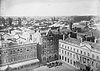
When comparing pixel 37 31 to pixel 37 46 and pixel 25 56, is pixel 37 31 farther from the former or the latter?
pixel 25 56

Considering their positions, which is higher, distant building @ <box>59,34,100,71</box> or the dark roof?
the dark roof

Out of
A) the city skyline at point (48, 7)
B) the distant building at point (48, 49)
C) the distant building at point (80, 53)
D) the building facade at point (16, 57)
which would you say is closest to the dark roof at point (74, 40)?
the distant building at point (80, 53)

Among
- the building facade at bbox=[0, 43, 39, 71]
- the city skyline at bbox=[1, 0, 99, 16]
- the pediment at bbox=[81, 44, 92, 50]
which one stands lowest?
the building facade at bbox=[0, 43, 39, 71]

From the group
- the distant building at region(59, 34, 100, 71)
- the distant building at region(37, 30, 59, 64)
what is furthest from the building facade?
the distant building at region(59, 34, 100, 71)

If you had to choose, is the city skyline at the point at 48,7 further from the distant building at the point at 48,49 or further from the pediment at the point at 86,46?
the pediment at the point at 86,46

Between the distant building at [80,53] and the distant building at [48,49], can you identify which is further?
the distant building at [48,49]

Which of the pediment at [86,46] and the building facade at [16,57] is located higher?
the pediment at [86,46]

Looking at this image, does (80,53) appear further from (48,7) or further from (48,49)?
(48,7)

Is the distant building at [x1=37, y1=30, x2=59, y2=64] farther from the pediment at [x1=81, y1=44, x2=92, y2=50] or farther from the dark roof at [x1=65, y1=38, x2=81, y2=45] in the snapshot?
the pediment at [x1=81, y1=44, x2=92, y2=50]
